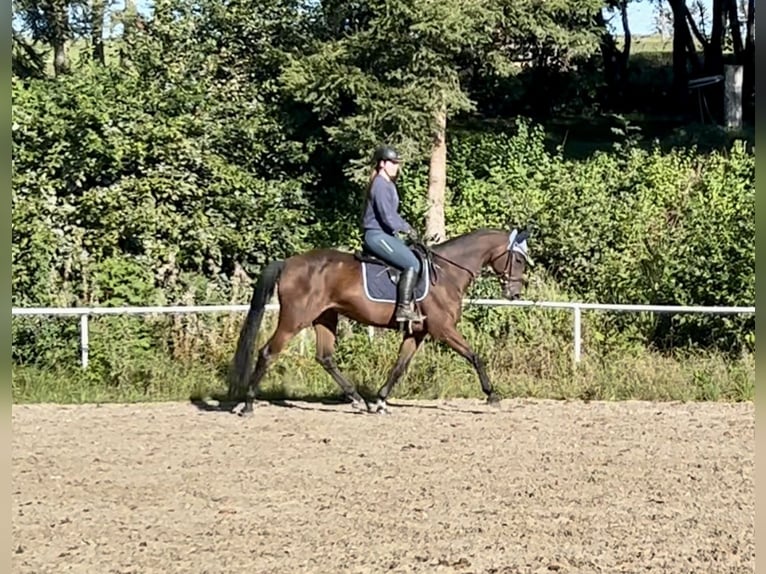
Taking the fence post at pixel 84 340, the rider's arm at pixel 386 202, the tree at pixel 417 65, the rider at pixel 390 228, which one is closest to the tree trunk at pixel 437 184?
the tree at pixel 417 65

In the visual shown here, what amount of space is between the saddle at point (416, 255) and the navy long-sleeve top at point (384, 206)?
394 millimetres

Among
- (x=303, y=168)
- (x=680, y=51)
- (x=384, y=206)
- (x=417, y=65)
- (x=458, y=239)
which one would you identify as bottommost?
(x=458, y=239)

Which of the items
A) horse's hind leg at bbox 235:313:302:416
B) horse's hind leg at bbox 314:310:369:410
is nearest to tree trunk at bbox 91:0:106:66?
horse's hind leg at bbox 314:310:369:410

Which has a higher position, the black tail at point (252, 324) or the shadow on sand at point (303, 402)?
the black tail at point (252, 324)

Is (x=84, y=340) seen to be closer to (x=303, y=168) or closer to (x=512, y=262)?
(x=512, y=262)

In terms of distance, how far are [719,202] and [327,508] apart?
1056 centimetres

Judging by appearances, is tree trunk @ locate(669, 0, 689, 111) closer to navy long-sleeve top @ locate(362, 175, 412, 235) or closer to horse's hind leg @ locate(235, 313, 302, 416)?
navy long-sleeve top @ locate(362, 175, 412, 235)

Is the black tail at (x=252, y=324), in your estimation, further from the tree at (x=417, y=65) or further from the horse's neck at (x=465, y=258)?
the tree at (x=417, y=65)

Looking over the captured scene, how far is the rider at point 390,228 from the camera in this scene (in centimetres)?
1103

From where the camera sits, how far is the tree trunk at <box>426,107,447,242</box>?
Result: 17938mm

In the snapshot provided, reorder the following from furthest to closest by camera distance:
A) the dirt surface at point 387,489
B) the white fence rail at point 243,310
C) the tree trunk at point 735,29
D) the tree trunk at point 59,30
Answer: the tree trunk at point 735,29 → the tree trunk at point 59,30 → the white fence rail at point 243,310 → the dirt surface at point 387,489

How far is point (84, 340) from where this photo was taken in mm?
13086

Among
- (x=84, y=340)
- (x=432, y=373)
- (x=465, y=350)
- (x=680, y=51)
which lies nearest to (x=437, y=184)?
(x=432, y=373)

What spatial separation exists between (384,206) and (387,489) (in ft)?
11.9
